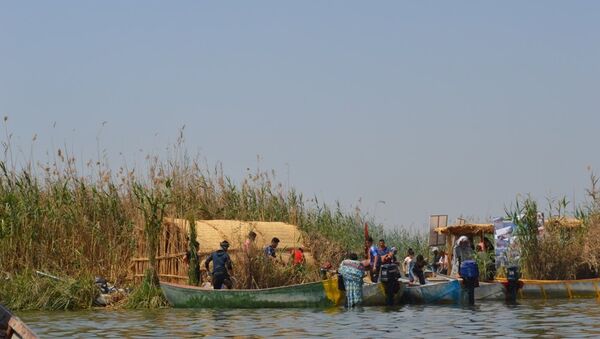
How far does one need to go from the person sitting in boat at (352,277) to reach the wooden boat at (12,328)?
1161cm

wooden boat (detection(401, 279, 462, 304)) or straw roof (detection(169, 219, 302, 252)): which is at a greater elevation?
straw roof (detection(169, 219, 302, 252))

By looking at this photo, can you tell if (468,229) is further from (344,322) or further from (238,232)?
(344,322)

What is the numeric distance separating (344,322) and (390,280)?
180 inches

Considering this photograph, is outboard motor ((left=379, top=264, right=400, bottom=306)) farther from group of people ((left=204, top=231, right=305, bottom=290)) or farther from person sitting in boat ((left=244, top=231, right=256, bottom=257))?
person sitting in boat ((left=244, top=231, right=256, bottom=257))

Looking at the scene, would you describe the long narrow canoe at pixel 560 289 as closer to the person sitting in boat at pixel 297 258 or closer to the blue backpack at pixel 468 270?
the blue backpack at pixel 468 270

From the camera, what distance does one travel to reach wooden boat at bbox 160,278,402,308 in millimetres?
24062

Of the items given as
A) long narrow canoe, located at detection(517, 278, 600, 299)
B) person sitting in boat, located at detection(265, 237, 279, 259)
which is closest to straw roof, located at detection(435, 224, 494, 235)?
long narrow canoe, located at detection(517, 278, 600, 299)

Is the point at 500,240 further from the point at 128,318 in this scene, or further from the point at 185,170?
the point at 128,318

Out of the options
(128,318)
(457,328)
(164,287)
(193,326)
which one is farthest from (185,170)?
(457,328)

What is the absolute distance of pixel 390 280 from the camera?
2500 cm

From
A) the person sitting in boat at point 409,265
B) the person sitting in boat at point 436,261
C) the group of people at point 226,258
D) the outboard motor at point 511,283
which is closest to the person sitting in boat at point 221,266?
the group of people at point 226,258

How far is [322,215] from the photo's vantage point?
105ft

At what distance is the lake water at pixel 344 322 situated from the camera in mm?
18438

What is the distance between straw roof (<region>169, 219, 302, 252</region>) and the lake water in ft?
8.59
